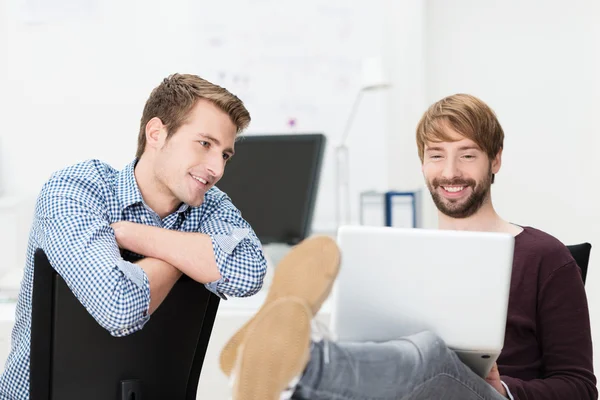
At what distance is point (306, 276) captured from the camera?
127cm

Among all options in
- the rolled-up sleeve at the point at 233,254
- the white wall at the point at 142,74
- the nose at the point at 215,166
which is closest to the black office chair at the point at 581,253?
the rolled-up sleeve at the point at 233,254

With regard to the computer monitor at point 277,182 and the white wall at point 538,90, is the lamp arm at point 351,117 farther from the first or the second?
the computer monitor at point 277,182

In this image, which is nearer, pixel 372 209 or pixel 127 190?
pixel 127 190

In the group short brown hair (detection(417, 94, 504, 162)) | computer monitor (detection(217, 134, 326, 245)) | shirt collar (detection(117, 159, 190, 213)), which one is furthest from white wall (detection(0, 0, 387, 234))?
shirt collar (detection(117, 159, 190, 213))

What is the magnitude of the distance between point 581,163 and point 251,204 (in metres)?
1.71

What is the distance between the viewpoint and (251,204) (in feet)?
8.78

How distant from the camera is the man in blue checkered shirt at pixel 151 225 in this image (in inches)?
55.5

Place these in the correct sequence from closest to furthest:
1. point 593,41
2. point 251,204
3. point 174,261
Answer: point 174,261 → point 251,204 → point 593,41

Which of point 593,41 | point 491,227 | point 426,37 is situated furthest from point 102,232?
point 593,41

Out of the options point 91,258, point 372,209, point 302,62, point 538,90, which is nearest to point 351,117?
point 302,62

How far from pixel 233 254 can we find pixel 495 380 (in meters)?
0.58

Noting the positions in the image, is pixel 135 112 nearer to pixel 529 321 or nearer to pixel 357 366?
pixel 529 321

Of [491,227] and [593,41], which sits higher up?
[593,41]

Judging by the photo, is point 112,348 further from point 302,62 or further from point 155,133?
point 302,62
